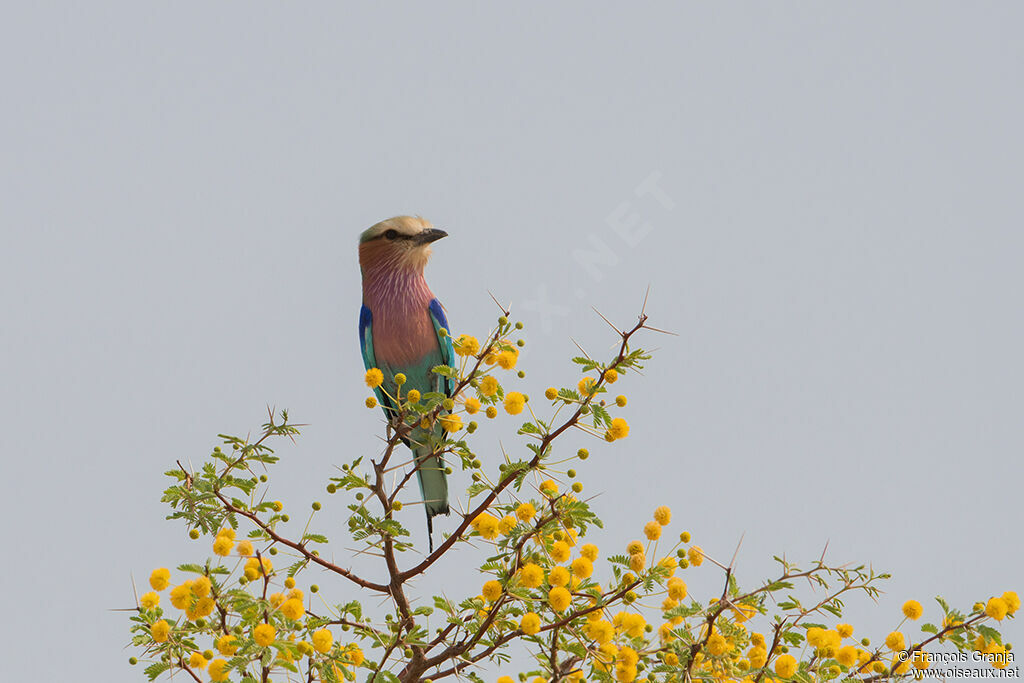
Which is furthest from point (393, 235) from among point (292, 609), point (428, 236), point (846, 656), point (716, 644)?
point (846, 656)

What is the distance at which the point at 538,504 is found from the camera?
4.26 m

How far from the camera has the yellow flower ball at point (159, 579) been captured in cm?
393

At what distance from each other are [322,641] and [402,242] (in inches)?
127

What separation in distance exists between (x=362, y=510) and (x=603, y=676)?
1357mm

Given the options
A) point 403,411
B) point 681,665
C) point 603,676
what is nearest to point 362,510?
point 403,411

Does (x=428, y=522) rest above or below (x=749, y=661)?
above

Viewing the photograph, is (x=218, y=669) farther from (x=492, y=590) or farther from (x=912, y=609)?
(x=912, y=609)

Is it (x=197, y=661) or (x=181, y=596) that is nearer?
(x=181, y=596)

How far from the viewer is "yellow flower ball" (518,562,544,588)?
13.1 feet

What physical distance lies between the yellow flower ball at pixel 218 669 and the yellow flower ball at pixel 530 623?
123cm

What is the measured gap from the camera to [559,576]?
4.02 m

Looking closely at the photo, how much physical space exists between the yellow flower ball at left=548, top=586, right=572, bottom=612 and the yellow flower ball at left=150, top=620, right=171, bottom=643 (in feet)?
5.33

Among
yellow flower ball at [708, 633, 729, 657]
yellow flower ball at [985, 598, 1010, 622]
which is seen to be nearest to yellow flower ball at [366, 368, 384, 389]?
yellow flower ball at [708, 633, 729, 657]

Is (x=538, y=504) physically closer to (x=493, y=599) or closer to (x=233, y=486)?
(x=493, y=599)
